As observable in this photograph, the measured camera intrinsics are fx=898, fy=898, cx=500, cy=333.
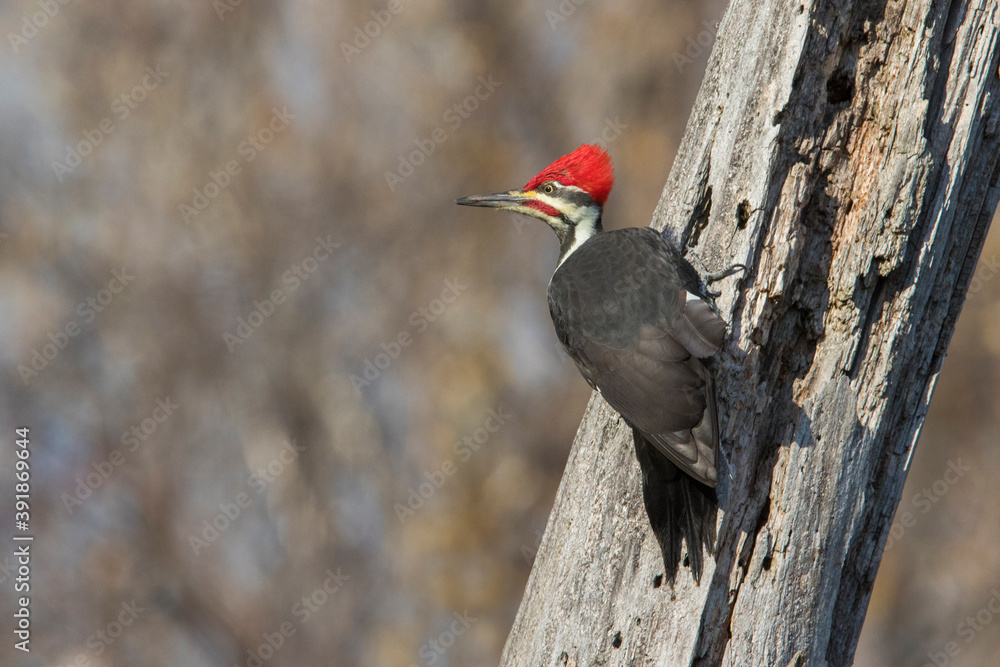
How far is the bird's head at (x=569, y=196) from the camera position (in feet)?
12.9

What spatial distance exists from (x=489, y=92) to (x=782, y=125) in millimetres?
5092

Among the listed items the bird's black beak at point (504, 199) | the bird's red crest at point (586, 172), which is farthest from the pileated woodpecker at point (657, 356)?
the bird's black beak at point (504, 199)

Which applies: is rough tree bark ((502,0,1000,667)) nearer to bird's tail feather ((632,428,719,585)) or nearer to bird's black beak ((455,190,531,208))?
bird's tail feather ((632,428,719,585))

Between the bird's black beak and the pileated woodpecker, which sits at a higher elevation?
the bird's black beak

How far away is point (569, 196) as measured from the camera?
398 cm

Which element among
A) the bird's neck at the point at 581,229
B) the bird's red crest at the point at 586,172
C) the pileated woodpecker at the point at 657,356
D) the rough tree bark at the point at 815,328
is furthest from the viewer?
the bird's neck at the point at 581,229

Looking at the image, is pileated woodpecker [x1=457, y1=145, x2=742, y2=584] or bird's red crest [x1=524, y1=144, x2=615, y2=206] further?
bird's red crest [x1=524, y1=144, x2=615, y2=206]

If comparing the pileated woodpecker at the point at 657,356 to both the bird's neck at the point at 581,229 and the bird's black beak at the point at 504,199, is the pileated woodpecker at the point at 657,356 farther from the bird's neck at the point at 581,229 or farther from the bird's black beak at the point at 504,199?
the bird's black beak at the point at 504,199

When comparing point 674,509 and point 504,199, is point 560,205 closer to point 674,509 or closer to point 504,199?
point 504,199

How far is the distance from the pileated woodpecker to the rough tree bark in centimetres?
10

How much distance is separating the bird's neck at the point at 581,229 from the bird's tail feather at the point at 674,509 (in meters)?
1.22

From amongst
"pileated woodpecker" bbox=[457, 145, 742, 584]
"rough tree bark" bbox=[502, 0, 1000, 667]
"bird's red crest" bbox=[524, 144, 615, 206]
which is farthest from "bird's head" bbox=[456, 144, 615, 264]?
"rough tree bark" bbox=[502, 0, 1000, 667]

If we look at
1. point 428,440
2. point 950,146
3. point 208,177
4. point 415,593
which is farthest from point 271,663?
point 950,146

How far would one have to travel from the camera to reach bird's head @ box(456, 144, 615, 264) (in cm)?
392
